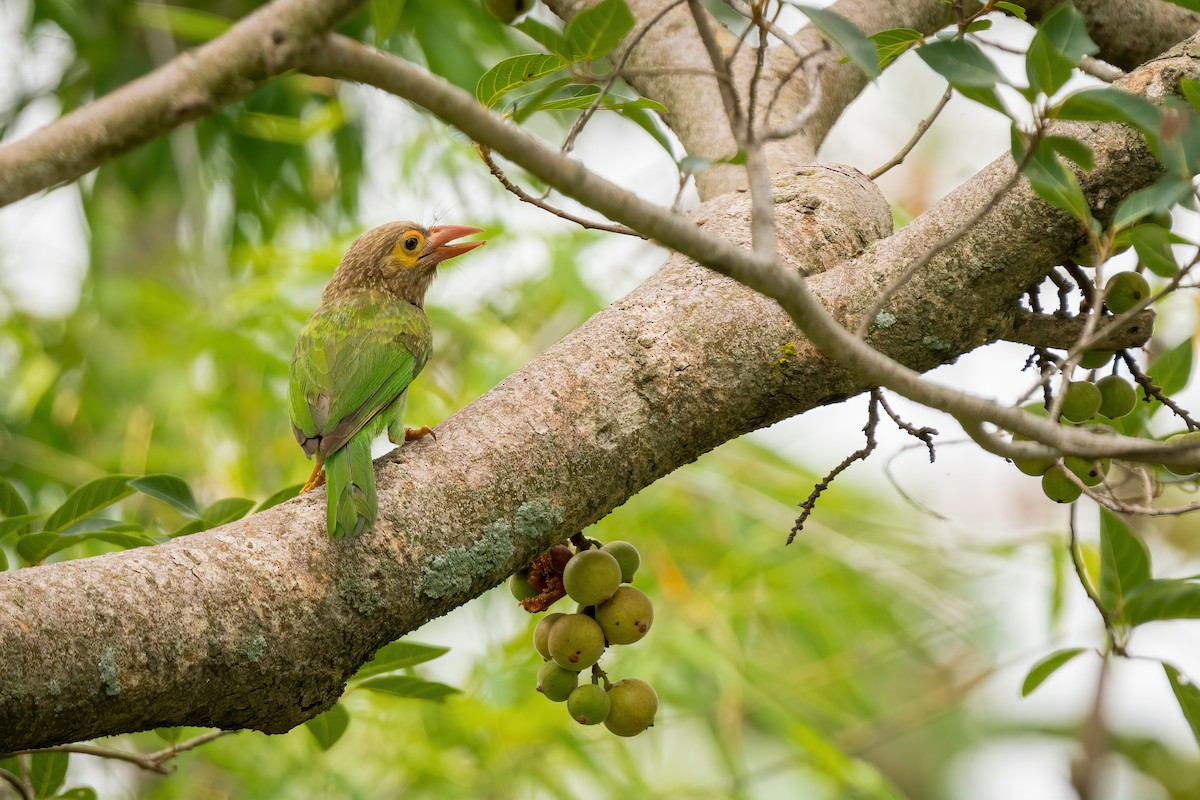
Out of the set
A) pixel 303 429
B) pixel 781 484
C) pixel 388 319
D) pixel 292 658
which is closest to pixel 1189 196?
pixel 292 658

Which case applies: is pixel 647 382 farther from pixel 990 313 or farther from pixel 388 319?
pixel 388 319

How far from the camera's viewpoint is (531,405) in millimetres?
1949

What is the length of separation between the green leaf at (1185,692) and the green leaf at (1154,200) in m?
0.83

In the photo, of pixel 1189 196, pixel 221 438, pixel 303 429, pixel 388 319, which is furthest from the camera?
pixel 221 438

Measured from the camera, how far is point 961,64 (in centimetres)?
164

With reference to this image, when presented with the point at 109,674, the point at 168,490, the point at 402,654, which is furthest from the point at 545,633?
the point at 168,490

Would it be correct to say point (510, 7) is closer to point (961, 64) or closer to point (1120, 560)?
point (961, 64)

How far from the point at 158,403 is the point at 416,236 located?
1.90m

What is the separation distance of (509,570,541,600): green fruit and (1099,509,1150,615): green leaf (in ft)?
3.56

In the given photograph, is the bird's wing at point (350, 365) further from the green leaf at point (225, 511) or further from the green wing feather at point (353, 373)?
the green leaf at point (225, 511)

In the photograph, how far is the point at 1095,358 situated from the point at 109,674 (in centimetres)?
173

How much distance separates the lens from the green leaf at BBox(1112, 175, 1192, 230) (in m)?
1.64

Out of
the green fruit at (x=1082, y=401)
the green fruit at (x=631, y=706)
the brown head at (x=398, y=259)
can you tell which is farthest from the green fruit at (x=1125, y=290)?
the brown head at (x=398, y=259)

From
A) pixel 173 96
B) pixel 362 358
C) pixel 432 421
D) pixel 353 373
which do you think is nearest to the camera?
pixel 173 96
